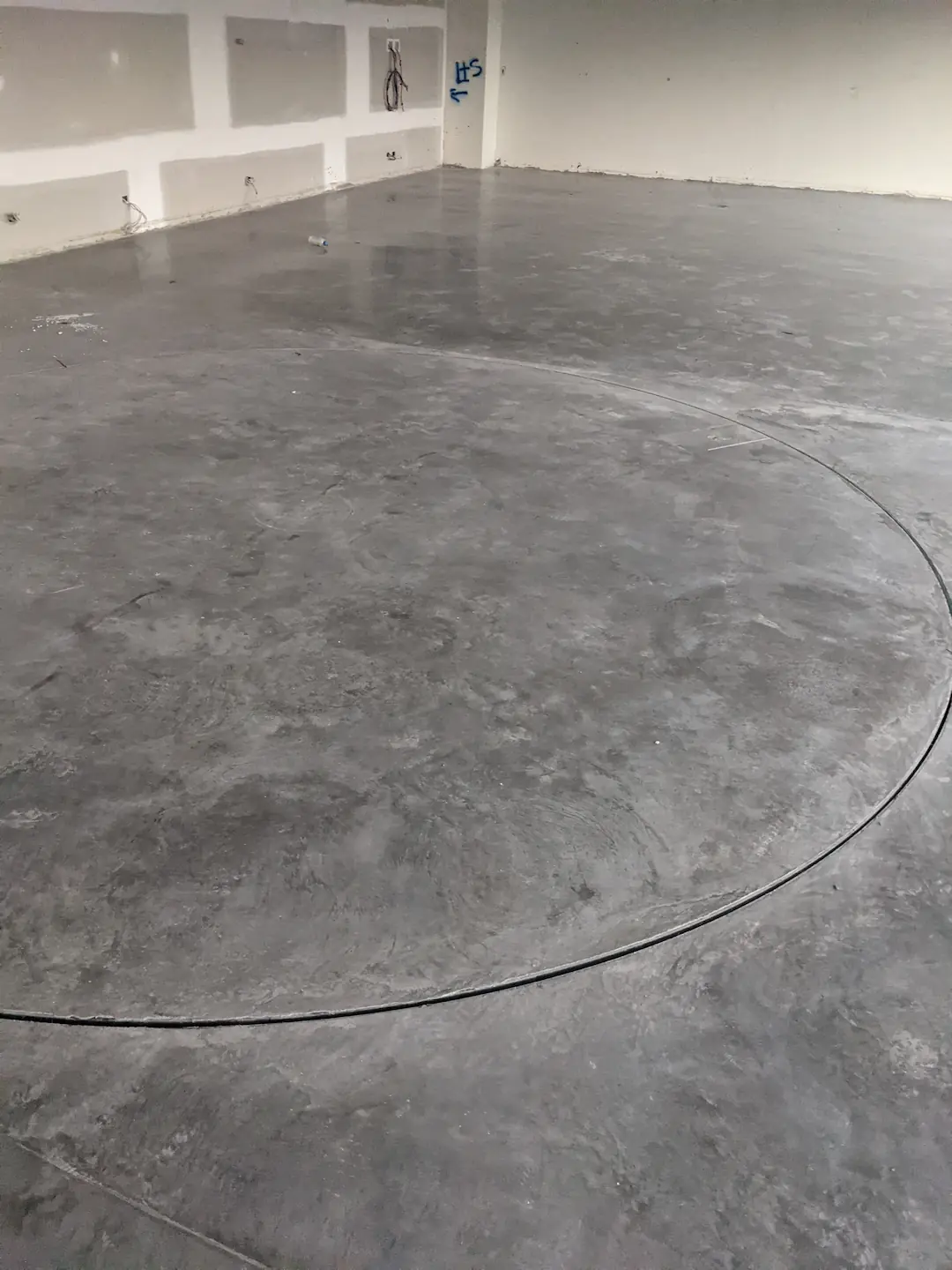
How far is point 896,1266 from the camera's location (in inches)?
44.1

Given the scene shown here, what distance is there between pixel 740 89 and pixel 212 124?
5.54m

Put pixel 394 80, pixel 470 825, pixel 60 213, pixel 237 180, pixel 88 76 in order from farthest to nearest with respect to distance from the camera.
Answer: pixel 394 80 < pixel 237 180 < pixel 60 213 < pixel 88 76 < pixel 470 825

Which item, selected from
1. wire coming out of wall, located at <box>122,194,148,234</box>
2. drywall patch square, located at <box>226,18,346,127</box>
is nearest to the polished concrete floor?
wire coming out of wall, located at <box>122,194,148,234</box>

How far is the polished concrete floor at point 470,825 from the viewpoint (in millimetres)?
1187

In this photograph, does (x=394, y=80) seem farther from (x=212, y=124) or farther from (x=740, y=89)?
(x=740, y=89)

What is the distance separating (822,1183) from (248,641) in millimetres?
1591

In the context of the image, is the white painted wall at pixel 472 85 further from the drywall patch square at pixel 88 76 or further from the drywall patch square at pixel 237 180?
the drywall patch square at pixel 88 76

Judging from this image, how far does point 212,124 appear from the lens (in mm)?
6852

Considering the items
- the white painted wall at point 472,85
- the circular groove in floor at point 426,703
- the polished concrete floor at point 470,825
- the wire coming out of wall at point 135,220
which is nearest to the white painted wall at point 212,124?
the wire coming out of wall at point 135,220

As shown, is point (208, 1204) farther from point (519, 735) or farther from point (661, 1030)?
point (519, 735)

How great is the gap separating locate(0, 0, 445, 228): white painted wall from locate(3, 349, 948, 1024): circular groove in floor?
11.5 feet

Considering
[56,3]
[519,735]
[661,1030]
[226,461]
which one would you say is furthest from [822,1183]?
[56,3]

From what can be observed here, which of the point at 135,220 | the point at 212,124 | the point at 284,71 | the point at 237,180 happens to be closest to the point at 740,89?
the point at 284,71

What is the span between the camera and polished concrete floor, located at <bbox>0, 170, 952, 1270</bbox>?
1.19 m
